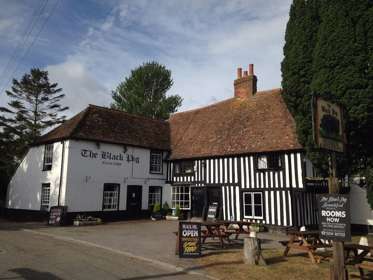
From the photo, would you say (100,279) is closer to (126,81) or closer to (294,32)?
(294,32)

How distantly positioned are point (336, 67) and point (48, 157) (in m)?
16.2

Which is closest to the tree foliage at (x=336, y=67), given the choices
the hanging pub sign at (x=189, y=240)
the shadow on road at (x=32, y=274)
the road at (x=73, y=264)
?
the hanging pub sign at (x=189, y=240)

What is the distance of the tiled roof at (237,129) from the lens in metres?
17.4

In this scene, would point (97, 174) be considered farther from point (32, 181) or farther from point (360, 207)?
point (360, 207)

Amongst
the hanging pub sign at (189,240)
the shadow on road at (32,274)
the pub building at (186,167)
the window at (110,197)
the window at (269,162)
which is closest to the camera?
the shadow on road at (32,274)

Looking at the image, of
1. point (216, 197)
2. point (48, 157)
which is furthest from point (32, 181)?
point (216, 197)

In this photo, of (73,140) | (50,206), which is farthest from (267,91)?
(50,206)

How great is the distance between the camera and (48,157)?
1995 centimetres

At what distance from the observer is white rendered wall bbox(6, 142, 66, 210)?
61.6 feet

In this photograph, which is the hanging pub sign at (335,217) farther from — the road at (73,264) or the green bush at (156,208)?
the green bush at (156,208)

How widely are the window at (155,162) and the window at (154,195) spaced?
3.73ft

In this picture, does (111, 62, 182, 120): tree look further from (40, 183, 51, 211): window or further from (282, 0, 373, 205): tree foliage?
(282, 0, 373, 205): tree foliage

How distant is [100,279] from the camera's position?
270 inches

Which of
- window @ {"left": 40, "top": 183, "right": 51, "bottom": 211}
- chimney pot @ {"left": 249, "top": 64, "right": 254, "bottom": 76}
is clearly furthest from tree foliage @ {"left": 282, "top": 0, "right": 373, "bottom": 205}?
window @ {"left": 40, "top": 183, "right": 51, "bottom": 211}
